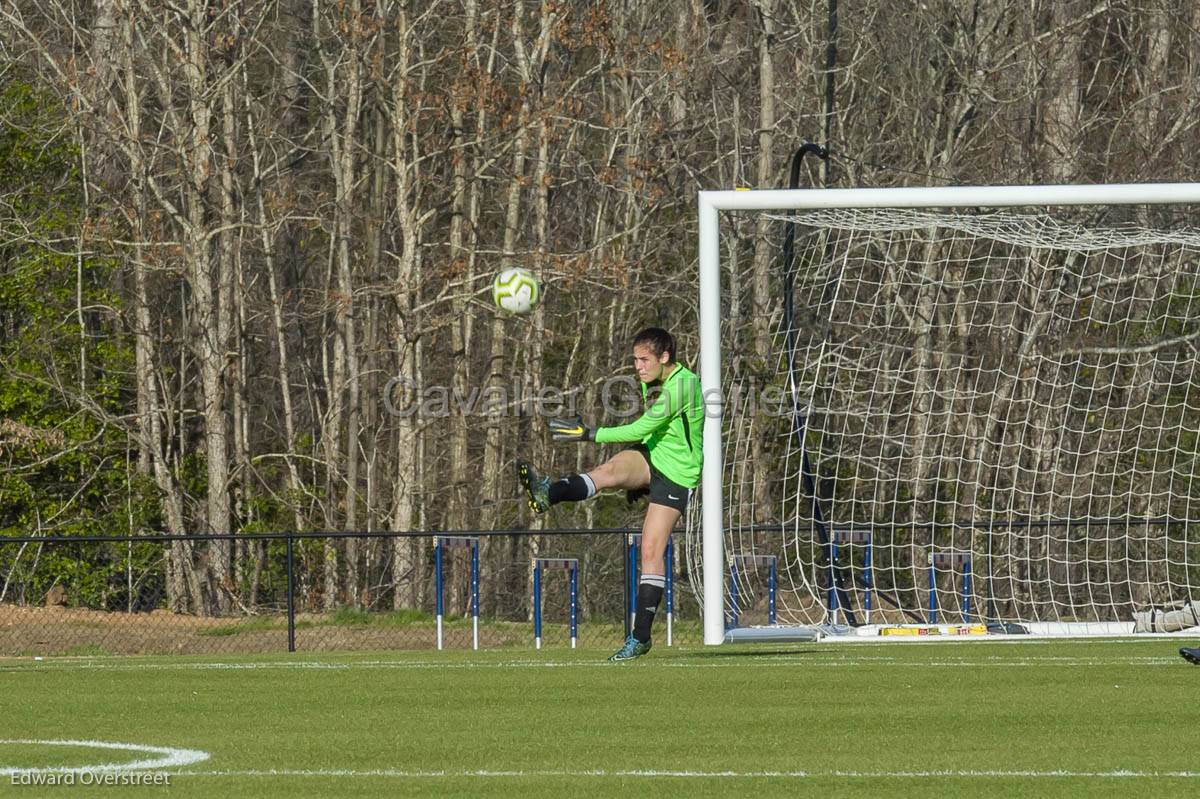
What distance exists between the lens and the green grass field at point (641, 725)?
5.46m

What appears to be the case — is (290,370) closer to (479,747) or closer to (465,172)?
(465,172)

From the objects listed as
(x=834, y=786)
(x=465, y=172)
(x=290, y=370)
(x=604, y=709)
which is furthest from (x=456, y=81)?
(x=834, y=786)

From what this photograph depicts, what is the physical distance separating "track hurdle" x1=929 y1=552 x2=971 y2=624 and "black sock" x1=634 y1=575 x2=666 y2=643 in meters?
4.48

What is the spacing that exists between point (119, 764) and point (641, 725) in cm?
205

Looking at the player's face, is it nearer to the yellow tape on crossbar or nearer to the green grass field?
the green grass field

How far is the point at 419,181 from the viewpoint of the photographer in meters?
22.5

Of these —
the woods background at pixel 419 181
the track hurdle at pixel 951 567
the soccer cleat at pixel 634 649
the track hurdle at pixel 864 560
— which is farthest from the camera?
the woods background at pixel 419 181

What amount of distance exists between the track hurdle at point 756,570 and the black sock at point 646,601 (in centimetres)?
287

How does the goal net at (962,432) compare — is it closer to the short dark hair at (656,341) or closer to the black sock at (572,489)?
the short dark hair at (656,341)

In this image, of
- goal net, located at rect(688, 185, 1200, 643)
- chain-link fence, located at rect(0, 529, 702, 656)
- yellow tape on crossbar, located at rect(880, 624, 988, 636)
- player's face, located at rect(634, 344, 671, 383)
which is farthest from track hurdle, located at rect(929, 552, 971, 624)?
player's face, located at rect(634, 344, 671, 383)

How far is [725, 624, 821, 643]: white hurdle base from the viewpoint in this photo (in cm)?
1180

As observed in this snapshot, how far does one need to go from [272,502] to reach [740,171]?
8157 millimetres

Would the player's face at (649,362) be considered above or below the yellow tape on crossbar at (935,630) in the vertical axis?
above

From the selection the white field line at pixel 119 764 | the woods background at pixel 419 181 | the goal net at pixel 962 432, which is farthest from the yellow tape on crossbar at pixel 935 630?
the woods background at pixel 419 181
